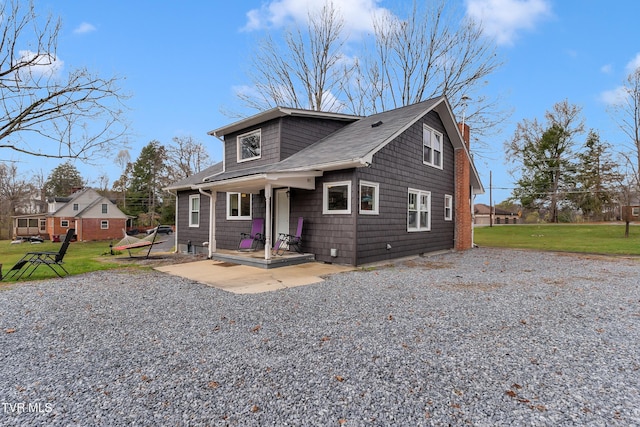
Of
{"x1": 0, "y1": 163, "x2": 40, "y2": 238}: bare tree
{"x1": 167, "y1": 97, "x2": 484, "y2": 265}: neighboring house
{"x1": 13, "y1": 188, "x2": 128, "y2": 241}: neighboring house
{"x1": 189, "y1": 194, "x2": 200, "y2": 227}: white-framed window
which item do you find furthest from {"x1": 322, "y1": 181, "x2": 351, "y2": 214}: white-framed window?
{"x1": 0, "y1": 163, "x2": 40, "y2": 238}: bare tree

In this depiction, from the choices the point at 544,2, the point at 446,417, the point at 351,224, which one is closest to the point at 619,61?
the point at 544,2

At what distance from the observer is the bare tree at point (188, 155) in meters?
34.3

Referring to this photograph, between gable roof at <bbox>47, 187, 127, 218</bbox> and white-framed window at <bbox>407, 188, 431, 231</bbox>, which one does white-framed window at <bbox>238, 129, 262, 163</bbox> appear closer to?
white-framed window at <bbox>407, 188, 431, 231</bbox>

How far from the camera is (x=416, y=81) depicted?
21.0m

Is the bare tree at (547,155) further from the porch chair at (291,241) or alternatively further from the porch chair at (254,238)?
the porch chair at (254,238)

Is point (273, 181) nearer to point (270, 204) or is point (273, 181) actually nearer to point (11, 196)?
point (270, 204)

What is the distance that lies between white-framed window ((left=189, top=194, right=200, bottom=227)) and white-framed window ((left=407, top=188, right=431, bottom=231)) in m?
8.62

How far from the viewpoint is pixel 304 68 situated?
2177 centimetres

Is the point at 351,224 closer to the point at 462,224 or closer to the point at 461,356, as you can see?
the point at 461,356

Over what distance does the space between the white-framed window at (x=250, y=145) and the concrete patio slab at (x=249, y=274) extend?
14.4ft

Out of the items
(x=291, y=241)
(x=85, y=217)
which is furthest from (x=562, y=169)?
(x=85, y=217)

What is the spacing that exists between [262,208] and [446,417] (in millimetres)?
9355

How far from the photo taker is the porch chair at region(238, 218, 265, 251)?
10684 mm

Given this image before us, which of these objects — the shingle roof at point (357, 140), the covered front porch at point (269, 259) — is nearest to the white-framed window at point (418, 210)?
the shingle roof at point (357, 140)
